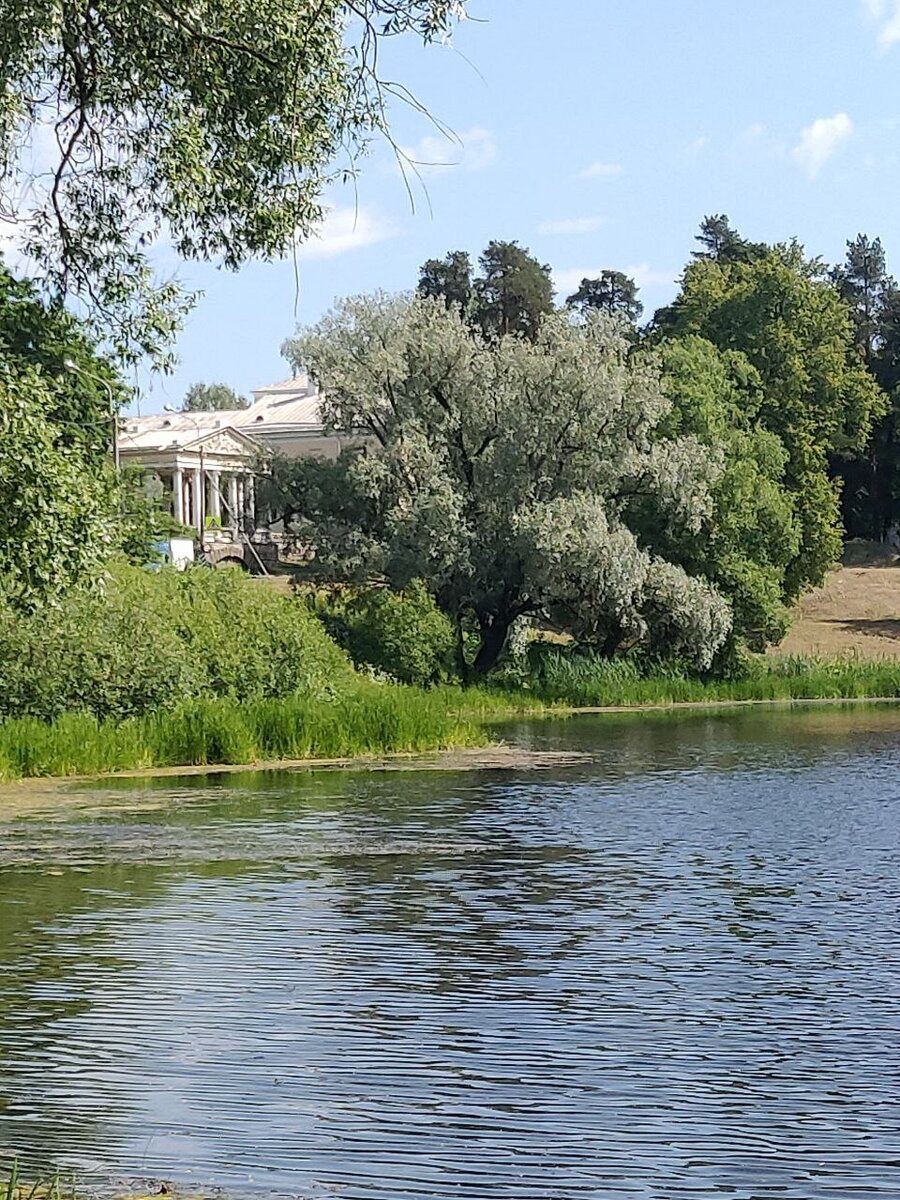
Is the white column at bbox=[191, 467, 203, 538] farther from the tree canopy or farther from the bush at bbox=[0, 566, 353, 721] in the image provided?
the bush at bbox=[0, 566, 353, 721]

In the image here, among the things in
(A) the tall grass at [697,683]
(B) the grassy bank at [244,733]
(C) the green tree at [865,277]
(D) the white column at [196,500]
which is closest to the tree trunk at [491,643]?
(A) the tall grass at [697,683]

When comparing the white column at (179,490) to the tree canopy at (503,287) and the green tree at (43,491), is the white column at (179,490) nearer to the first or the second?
the tree canopy at (503,287)

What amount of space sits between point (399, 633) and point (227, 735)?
633 inches

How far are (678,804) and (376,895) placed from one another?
8832 millimetres

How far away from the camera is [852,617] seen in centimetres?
6819

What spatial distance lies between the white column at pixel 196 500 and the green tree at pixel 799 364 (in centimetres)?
2057

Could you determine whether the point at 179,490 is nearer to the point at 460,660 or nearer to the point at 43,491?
the point at 460,660

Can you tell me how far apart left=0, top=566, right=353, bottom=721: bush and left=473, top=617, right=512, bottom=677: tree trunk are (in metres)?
10.9

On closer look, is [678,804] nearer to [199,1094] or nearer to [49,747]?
[49,747]

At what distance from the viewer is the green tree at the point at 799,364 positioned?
6378 centimetres

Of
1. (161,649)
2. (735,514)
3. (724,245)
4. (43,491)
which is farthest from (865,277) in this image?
(43,491)

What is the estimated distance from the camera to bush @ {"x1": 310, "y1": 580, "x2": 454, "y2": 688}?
43.8 m

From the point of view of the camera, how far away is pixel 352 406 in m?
47.4

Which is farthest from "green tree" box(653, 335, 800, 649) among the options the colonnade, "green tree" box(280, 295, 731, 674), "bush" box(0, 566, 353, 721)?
the colonnade
